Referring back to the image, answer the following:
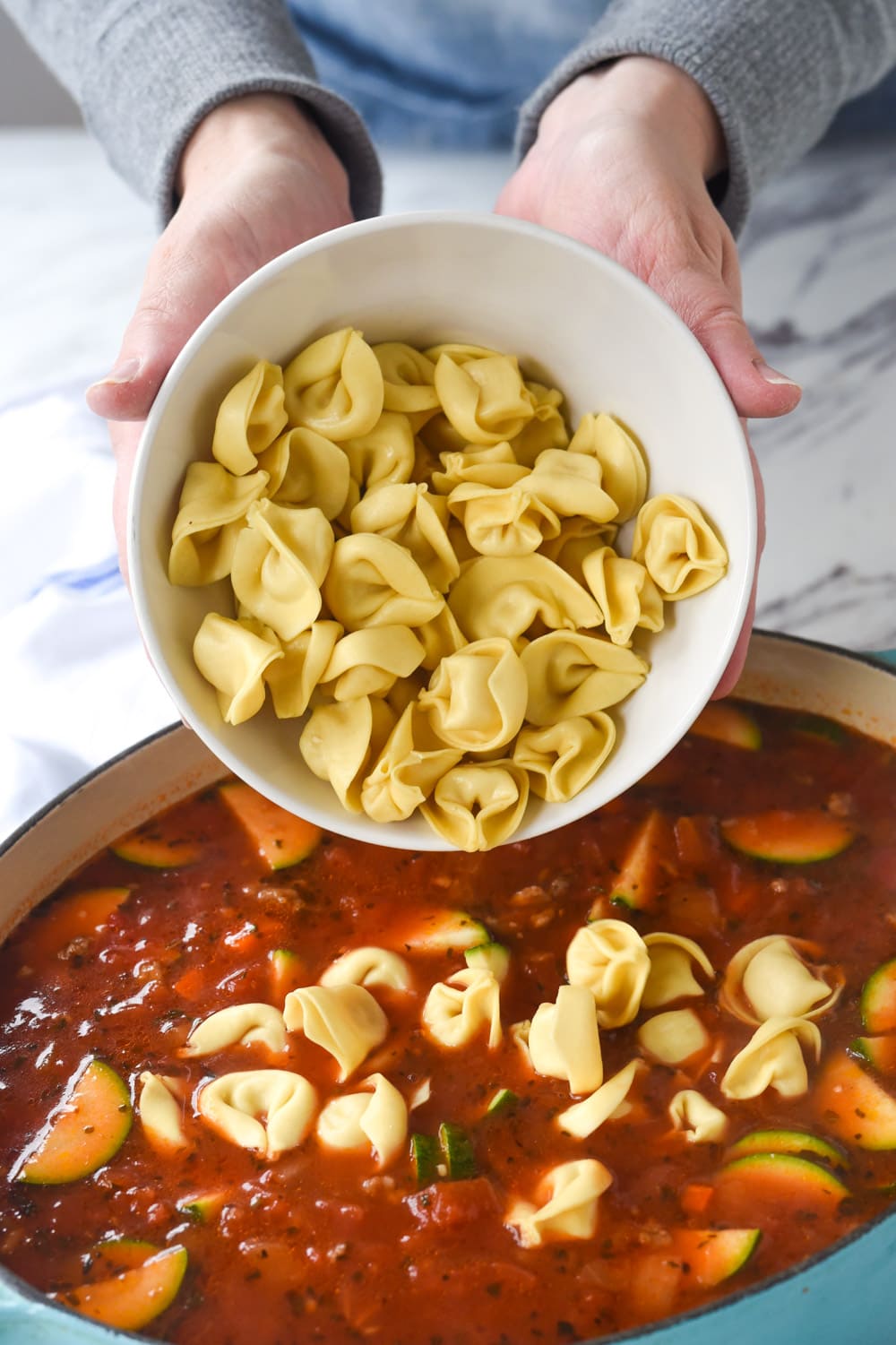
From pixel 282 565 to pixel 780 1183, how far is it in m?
1.23

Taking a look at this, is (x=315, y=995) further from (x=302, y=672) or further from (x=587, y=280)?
(x=587, y=280)

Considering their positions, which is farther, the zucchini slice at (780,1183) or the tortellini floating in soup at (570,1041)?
the tortellini floating in soup at (570,1041)

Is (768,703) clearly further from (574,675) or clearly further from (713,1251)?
(713,1251)

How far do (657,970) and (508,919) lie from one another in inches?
11.7

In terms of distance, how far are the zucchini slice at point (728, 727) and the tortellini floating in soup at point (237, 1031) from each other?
103 cm

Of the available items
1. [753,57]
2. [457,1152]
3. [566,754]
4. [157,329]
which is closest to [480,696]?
[566,754]

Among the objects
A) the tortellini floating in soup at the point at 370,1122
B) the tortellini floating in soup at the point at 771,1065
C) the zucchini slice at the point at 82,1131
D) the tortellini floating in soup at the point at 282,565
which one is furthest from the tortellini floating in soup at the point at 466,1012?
the tortellini floating in soup at the point at 282,565

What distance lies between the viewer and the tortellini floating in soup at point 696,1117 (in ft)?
6.48

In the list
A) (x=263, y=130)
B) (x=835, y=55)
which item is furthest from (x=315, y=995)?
(x=835, y=55)

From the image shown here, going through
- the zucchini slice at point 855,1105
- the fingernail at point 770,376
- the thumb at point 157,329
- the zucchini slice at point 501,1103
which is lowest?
the zucchini slice at point 855,1105

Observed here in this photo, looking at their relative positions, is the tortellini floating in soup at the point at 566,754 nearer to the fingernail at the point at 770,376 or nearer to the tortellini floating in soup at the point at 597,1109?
the tortellini floating in soup at the point at 597,1109

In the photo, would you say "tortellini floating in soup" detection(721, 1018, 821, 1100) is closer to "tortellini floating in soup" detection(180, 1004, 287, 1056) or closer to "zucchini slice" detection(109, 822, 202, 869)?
"tortellini floating in soup" detection(180, 1004, 287, 1056)

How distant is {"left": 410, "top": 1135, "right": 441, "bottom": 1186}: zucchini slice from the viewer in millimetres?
1957

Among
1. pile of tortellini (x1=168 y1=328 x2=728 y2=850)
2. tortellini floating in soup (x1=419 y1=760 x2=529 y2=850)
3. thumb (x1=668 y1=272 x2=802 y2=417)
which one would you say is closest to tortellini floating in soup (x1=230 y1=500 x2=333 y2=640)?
pile of tortellini (x1=168 y1=328 x2=728 y2=850)
